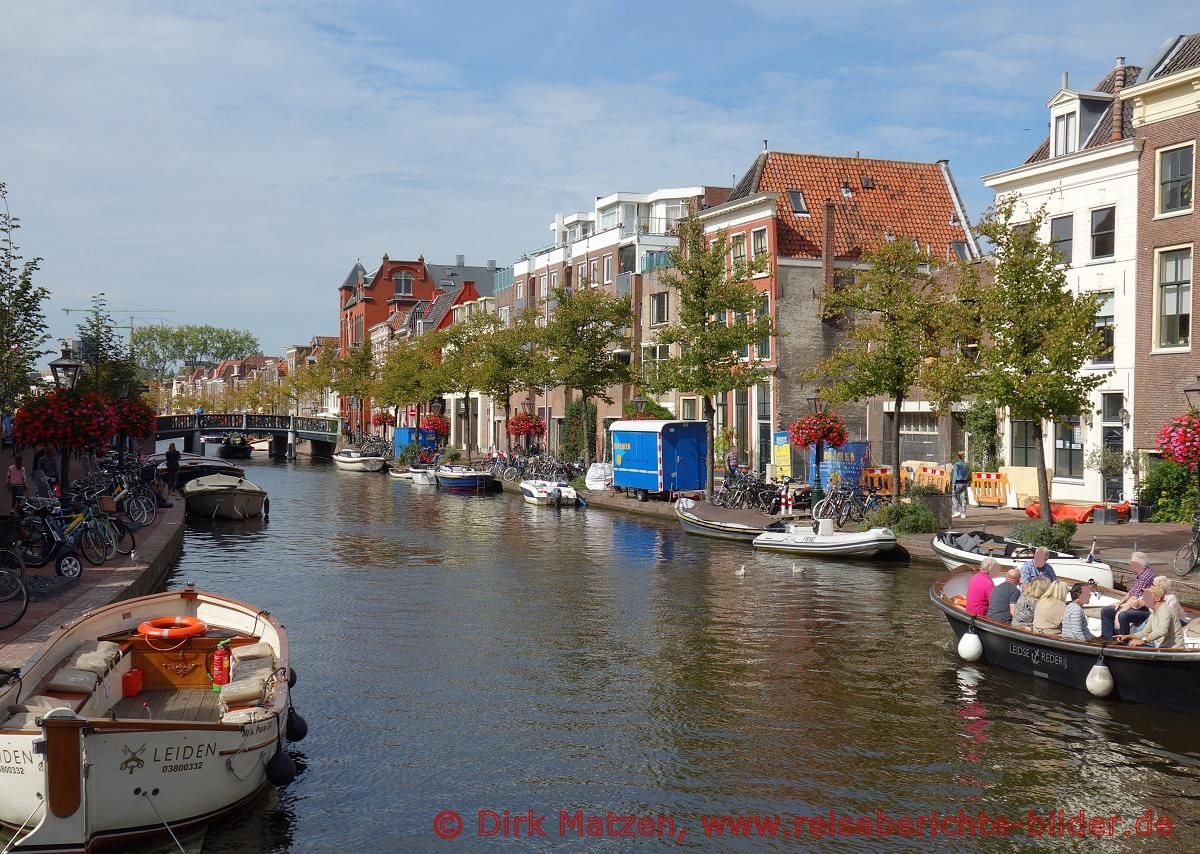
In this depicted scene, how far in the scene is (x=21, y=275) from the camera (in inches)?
1077

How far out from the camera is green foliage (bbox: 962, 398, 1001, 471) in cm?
3666

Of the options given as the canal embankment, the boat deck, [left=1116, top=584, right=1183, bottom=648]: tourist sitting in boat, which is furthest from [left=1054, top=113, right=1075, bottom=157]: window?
the boat deck

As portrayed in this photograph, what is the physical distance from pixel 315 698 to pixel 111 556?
1028cm

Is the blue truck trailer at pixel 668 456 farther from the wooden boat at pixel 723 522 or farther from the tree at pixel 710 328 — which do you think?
the wooden boat at pixel 723 522

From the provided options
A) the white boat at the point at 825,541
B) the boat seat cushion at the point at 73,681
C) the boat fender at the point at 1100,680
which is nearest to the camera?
the boat seat cushion at the point at 73,681

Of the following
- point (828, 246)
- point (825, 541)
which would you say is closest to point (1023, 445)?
point (825, 541)

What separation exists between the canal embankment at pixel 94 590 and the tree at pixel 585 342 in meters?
23.7

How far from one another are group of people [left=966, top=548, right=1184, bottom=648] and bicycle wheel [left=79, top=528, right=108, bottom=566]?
16692mm

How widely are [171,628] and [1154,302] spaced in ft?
91.3

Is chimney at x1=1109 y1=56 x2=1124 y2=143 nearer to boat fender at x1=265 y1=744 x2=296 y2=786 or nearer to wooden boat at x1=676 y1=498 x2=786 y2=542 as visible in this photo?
wooden boat at x1=676 y1=498 x2=786 y2=542

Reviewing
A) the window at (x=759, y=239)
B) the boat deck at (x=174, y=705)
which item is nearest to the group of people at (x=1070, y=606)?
the boat deck at (x=174, y=705)

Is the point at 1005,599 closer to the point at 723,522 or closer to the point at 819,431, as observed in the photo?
the point at 723,522

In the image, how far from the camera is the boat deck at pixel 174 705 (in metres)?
11.9

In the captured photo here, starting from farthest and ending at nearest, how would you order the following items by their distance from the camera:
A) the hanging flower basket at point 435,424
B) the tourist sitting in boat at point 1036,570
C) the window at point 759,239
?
the hanging flower basket at point 435,424, the window at point 759,239, the tourist sitting in boat at point 1036,570
